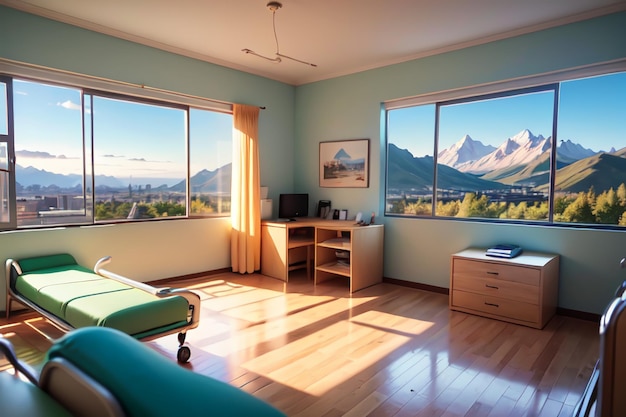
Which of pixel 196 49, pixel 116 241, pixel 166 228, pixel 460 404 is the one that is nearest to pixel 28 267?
pixel 116 241

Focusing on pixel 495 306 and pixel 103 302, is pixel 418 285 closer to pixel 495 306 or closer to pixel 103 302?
pixel 495 306

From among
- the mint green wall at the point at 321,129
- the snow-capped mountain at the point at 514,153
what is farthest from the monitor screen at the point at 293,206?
the snow-capped mountain at the point at 514,153

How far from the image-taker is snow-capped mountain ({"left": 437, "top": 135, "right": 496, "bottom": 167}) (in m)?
4.26

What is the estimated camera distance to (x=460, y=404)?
217cm

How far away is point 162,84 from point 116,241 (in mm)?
1803

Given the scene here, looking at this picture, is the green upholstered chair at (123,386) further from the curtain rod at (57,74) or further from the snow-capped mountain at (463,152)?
the snow-capped mountain at (463,152)

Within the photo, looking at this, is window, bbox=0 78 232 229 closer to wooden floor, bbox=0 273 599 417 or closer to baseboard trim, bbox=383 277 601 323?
wooden floor, bbox=0 273 599 417

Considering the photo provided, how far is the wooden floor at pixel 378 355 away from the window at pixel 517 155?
→ 3.56ft

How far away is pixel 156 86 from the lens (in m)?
4.30

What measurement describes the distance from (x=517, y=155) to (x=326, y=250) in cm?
240

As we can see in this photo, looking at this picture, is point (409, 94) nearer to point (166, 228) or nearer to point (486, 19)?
point (486, 19)

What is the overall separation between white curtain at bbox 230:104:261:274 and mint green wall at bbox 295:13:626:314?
0.96 metres

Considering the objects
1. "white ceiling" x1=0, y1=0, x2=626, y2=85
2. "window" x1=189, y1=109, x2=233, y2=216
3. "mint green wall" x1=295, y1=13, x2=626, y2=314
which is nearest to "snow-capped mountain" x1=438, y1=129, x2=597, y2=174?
"mint green wall" x1=295, y1=13, x2=626, y2=314

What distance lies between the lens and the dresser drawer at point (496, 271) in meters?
3.29
